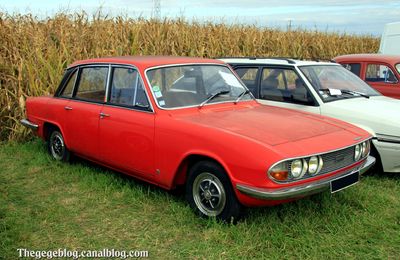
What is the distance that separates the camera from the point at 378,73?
314 inches

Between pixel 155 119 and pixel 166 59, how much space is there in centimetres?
97

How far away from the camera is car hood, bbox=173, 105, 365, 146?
3.65 m

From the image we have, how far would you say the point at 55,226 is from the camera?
13.0ft

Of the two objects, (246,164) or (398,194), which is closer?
(246,164)

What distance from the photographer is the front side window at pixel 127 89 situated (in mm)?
4473

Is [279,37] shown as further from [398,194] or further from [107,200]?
[107,200]

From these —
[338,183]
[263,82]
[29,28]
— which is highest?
[29,28]

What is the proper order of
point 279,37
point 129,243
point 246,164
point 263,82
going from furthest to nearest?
1. point 279,37
2. point 263,82
3. point 129,243
4. point 246,164

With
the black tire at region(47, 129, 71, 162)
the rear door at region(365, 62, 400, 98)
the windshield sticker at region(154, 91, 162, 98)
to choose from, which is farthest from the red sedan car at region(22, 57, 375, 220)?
the rear door at region(365, 62, 400, 98)

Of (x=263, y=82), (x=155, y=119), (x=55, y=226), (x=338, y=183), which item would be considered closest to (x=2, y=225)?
(x=55, y=226)

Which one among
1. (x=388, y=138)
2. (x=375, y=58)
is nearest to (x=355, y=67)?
(x=375, y=58)

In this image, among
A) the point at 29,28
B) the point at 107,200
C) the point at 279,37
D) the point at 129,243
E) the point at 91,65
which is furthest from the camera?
the point at 279,37

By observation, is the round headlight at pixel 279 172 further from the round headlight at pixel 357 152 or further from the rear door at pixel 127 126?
the rear door at pixel 127 126

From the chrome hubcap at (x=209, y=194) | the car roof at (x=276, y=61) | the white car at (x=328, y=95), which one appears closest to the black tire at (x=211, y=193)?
the chrome hubcap at (x=209, y=194)
